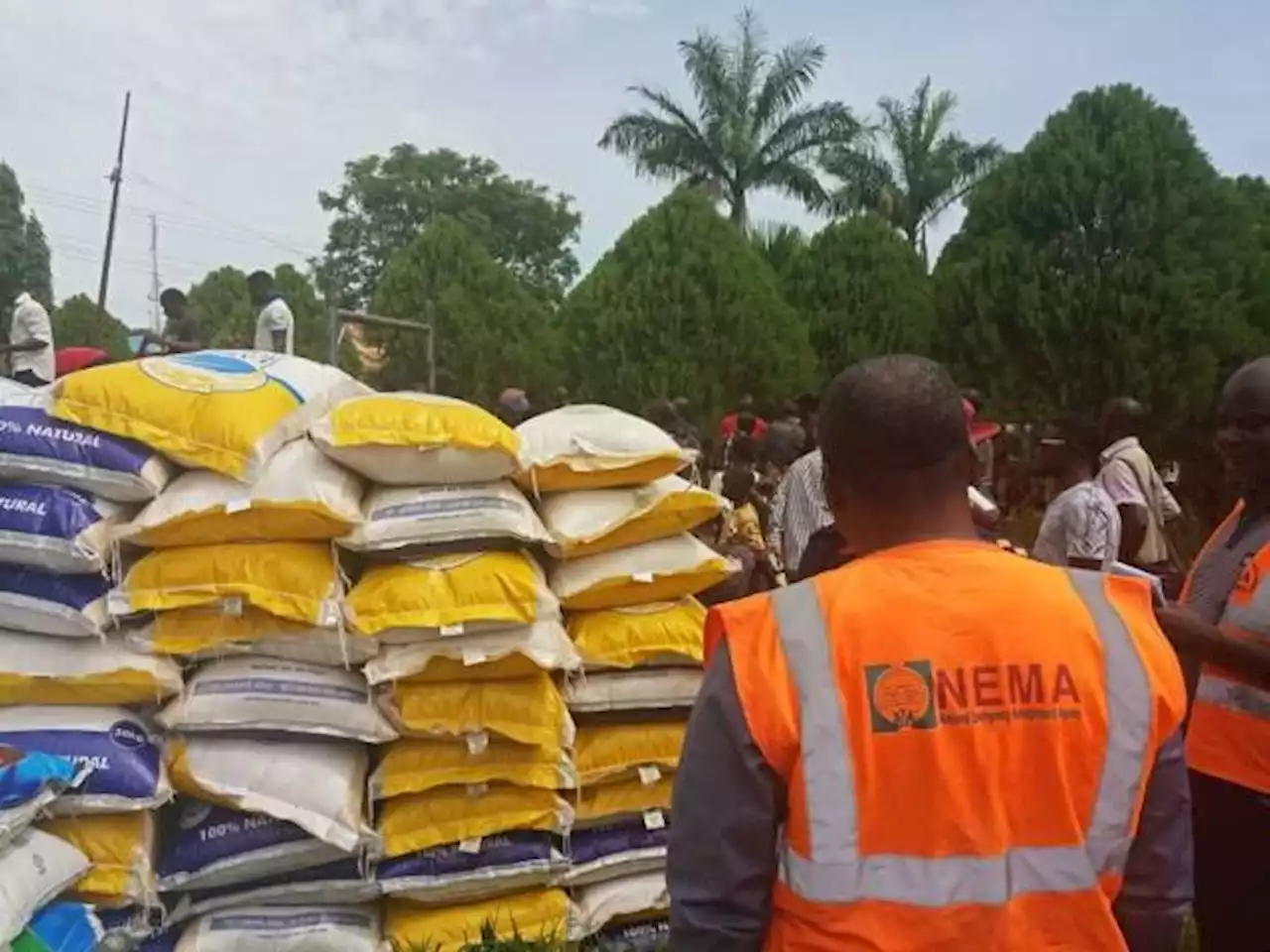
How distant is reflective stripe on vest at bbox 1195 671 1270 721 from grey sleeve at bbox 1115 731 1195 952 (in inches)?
45.3

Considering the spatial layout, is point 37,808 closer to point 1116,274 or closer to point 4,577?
point 4,577

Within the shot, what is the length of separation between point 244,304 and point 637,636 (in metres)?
36.2

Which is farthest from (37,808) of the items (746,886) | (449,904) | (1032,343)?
(1032,343)

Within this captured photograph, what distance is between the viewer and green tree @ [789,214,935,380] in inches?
757

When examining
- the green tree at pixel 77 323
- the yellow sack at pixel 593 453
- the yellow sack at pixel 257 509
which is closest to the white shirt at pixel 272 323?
the yellow sack at pixel 593 453

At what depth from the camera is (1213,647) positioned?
8.71 feet

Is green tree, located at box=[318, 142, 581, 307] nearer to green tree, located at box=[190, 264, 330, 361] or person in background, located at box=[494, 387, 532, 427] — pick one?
green tree, located at box=[190, 264, 330, 361]

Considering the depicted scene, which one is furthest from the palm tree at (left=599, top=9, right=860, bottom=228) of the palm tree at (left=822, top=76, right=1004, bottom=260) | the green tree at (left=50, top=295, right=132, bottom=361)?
the green tree at (left=50, top=295, right=132, bottom=361)

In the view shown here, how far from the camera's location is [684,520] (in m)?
4.00

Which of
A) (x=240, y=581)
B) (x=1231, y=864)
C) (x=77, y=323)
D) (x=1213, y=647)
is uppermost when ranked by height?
(x=77, y=323)

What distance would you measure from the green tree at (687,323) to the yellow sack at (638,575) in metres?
13.9

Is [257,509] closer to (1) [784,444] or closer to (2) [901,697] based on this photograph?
(2) [901,697]

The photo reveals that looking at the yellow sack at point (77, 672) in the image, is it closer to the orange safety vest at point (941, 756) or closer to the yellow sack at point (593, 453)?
the yellow sack at point (593, 453)

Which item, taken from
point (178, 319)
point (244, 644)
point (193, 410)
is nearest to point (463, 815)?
point (244, 644)
